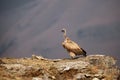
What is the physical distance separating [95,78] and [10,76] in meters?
5.15

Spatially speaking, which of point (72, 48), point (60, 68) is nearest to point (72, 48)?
point (72, 48)

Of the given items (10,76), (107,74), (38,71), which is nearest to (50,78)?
(38,71)

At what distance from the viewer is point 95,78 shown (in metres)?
20.1

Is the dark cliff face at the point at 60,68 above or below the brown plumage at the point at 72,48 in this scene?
A: below

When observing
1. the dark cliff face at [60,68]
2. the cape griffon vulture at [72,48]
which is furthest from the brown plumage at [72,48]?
the dark cliff face at [60,68]

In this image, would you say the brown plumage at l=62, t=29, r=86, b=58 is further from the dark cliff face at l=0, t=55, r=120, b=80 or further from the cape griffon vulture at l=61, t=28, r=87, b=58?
the dark cliff face at l=0, t=55, r=120, b=80

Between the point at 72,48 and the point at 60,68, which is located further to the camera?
the point at 72,48

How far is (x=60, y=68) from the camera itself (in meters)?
20.7

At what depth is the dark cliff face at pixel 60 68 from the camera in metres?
19.3

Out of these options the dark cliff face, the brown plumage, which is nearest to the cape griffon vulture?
the brown plumage

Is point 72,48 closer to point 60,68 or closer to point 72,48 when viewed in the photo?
point 72,48

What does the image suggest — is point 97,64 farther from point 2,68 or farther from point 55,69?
point 2,68

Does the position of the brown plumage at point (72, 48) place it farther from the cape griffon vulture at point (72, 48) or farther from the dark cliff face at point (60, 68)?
the dark cliff face at point (60, 68)

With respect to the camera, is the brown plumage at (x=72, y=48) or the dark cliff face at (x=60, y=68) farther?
the brown plumage at (x=72, y=48)
